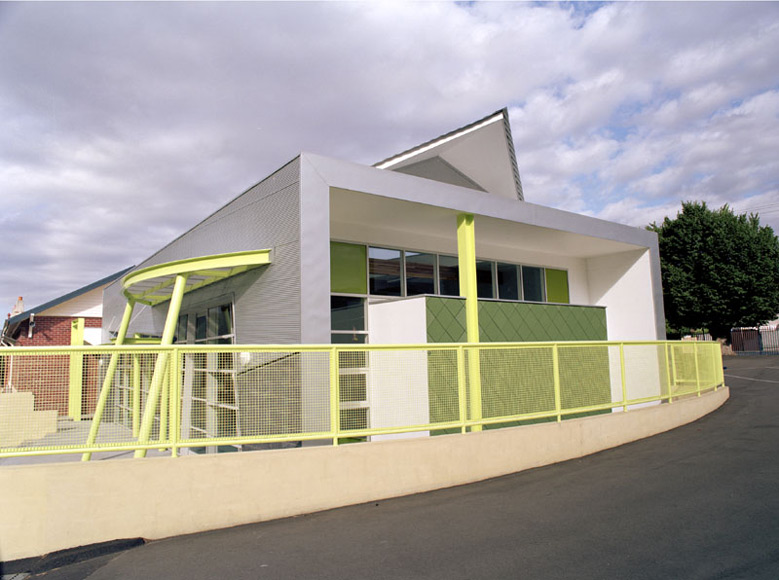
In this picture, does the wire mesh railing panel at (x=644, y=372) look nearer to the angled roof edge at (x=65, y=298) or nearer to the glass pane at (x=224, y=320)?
the glass pane at (x=224, y=320)

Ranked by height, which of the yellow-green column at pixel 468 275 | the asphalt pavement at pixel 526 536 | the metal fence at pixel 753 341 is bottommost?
the asphalt pavement at pixel 526 536

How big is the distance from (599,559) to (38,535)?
505 centimetres

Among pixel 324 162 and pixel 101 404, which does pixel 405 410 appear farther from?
pixel 324 162

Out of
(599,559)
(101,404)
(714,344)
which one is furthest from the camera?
(714,344)

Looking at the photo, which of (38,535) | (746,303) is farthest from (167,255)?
(746,303)

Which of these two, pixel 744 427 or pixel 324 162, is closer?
pixel 324 162

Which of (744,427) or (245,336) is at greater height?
(245,336)

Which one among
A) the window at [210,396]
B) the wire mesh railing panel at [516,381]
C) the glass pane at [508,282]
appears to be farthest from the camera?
the glass pane at [508,282]

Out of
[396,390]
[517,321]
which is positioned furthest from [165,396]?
[517,321]

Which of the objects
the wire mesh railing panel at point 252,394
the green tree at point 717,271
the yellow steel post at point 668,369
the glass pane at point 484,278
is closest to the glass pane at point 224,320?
the wire mesh railing panel at point 252,394

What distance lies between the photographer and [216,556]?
4883mm

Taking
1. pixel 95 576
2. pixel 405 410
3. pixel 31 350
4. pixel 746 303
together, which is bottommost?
pixel 95 576

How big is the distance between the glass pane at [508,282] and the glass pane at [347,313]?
488cm

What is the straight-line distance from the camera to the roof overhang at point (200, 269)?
8953mm
